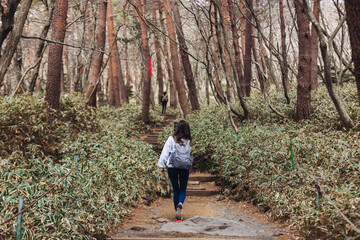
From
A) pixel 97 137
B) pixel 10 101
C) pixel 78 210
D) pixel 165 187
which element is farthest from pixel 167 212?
pixel 10 101

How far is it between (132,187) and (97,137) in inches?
131

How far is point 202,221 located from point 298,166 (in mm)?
2138

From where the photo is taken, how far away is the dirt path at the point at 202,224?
188 inches

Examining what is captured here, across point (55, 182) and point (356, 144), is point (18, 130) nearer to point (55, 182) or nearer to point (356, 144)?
point (55, 182)

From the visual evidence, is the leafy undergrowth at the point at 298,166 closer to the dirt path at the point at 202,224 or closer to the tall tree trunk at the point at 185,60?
the dirt path at the point at 202,224

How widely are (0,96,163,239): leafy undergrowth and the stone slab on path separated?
1.06 m

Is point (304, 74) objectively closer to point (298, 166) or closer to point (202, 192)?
point (298, 166)

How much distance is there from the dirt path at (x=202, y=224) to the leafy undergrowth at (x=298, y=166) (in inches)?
10.9

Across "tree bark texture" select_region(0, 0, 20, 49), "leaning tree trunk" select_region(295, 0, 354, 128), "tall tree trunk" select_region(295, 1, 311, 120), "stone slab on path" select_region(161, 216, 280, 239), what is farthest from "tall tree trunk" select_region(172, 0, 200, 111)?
"stone slab on path" select_region(161, 216, 280, 239)

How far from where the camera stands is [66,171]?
5.18 m

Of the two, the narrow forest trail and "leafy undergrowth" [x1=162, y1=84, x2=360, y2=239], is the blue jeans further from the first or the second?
"leafy undergrowth" [x1=162, y1=84, x2=360, y2=239]

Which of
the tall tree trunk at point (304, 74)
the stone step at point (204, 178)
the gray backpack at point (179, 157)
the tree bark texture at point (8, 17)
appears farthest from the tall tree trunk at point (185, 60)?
the tree bark texture at point (8, 17)

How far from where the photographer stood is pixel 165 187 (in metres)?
8.96

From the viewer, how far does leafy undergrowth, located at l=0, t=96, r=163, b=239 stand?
4117 millimetres
